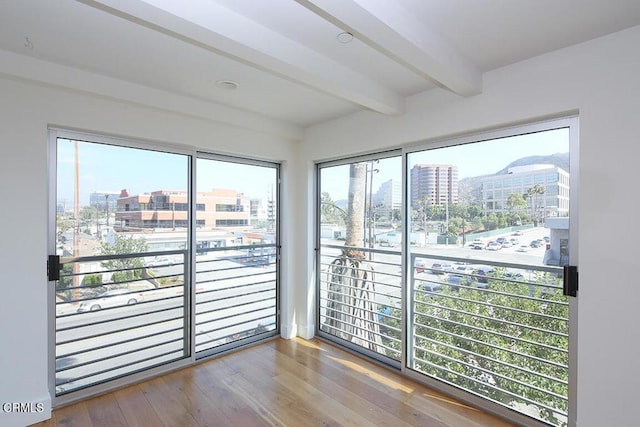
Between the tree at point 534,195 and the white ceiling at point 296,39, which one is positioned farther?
the tree at point 534,195

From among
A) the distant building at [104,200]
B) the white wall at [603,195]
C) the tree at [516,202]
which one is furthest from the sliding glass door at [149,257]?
the white wall at [603,195]

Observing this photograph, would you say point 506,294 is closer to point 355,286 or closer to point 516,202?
point 516,202

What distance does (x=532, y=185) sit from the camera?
2.28 m

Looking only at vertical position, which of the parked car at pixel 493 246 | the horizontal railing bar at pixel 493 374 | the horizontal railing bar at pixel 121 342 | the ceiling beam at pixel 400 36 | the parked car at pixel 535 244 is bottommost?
the horizontal railing bar at pixel 493 374

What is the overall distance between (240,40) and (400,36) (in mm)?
800

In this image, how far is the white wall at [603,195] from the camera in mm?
1816

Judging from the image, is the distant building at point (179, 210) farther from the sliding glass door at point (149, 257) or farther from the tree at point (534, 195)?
the tree at point (534, 195)

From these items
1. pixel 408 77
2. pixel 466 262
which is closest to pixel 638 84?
pixel 408 77

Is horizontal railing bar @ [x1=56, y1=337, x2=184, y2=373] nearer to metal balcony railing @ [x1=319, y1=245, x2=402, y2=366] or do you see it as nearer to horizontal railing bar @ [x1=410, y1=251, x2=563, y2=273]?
metal balcony railing @ [x1=319, y1=245, x2=402, y2=366]

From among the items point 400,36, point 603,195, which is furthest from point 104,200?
point 603,195

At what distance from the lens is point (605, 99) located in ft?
Answer: 6.19

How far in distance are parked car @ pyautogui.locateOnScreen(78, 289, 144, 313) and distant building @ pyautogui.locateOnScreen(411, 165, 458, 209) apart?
102 inches

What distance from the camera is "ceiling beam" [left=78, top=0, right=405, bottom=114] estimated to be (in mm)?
1447

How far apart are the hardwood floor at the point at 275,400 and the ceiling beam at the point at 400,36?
235 cm
